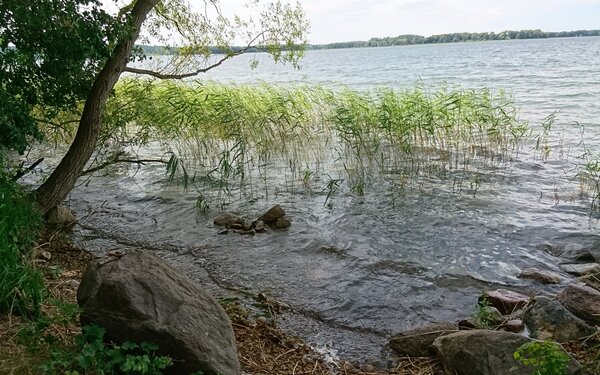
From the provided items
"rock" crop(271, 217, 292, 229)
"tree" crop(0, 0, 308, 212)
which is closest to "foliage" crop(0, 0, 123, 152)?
"tree" crop(0, 0, 308, 212)

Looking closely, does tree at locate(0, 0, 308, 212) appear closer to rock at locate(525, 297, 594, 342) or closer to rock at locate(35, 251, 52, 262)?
rock at locate(35, 251, 52, 262)

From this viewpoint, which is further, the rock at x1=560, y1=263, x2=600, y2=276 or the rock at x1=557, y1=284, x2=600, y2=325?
the rock at x1=560, y1=263, x2=600, y2=276

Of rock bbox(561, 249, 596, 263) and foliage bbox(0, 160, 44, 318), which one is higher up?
foliage bbox(0, 160, 44, 318)

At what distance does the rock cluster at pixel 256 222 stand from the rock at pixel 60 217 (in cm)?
231

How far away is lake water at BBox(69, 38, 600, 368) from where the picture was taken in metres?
5.66

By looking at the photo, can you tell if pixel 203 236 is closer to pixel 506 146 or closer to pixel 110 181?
pixel 110 181

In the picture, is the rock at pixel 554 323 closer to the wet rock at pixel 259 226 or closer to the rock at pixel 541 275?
the rock at pixel 541 275

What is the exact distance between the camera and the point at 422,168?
11.6 meters

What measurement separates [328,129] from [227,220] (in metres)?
5.52

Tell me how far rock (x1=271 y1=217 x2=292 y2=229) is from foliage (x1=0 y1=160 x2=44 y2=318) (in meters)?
4.03

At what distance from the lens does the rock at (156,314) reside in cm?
314

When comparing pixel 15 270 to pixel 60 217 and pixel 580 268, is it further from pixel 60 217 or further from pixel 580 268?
pixel 580 268

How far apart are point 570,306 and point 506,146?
823cm

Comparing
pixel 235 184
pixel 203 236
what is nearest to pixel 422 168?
pixel 235 184
